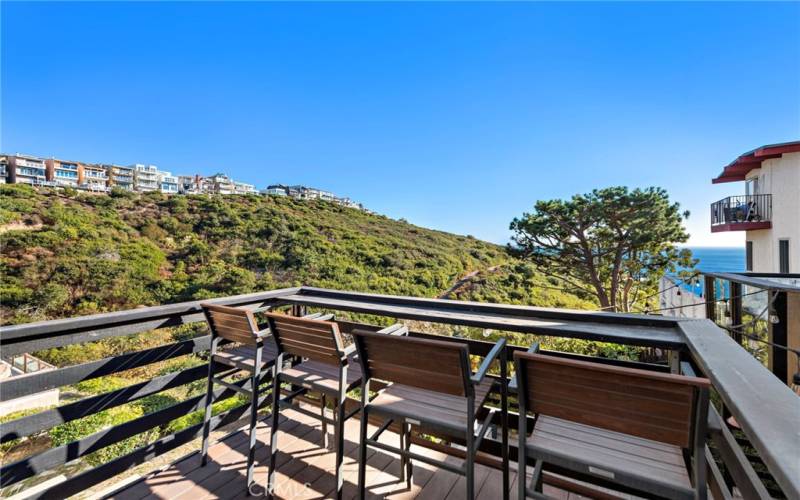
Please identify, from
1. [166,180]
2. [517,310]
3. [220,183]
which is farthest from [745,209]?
[166,180]

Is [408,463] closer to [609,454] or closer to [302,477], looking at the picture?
[302,477]

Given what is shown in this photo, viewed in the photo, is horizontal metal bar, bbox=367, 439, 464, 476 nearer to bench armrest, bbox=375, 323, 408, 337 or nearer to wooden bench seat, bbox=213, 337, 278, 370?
bench armrest, bbox=375, 323, 408, 337

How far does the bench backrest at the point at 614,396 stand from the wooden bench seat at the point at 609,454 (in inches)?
5.6

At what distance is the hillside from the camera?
41.0 ft

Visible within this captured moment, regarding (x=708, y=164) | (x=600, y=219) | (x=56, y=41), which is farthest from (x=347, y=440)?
(x=708, y=164)

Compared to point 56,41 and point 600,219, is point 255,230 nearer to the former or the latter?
point 56,41

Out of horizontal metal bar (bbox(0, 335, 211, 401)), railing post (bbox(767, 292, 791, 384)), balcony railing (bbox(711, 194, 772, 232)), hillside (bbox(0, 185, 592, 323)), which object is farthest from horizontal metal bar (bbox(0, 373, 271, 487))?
balcony railing (bbox(711, 194, 772, 232))

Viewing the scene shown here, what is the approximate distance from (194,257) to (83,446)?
51.0 ft

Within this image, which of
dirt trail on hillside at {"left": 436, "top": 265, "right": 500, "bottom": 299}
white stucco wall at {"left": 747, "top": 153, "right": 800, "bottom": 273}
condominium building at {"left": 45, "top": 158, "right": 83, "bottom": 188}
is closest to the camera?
white stucco wall at {"left": 747, "top": 153, "right": 800, "bottom": 273}

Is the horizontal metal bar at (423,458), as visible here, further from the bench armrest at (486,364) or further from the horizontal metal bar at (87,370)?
the horizontal metal bar at (87,370)

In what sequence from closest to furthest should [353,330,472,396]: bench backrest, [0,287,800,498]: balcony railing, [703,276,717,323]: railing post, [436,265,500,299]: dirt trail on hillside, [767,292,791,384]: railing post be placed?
[0,287,800,498]: balcony railing
[353,330,472,396]: bench backrest
[767,292,791,384]: railing post
[703,276,717,323]: railing post
[436,265,500,299]: dirt trail on hillside

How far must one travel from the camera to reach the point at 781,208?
27.3 feet

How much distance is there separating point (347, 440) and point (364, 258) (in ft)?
51.2

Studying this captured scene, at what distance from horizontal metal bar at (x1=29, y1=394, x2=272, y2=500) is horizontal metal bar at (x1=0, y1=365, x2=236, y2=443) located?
1.06 feet
